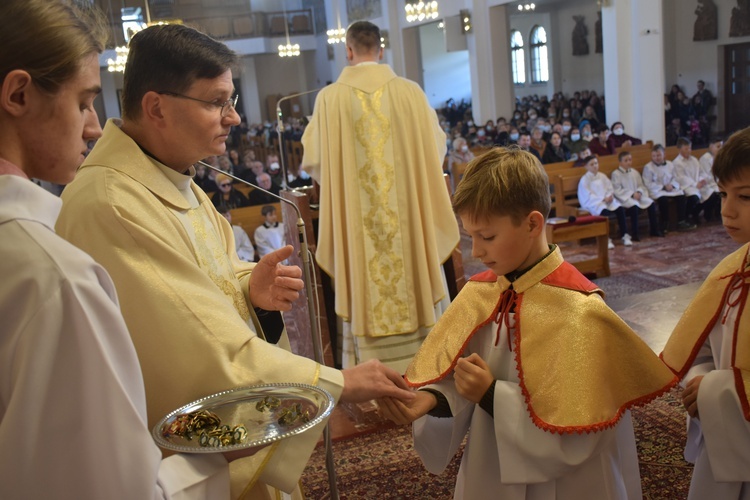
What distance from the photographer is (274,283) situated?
199 centimetres

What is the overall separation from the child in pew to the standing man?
2646mm

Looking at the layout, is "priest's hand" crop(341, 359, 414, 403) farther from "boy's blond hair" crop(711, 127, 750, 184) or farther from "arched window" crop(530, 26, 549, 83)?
"arched window" crop(530, 26, 549, 83)

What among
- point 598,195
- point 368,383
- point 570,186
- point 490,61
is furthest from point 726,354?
point 490,61

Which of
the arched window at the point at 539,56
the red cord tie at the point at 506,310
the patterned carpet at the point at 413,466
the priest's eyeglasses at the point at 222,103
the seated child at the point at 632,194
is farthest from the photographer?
the arched window at the point at 539,56

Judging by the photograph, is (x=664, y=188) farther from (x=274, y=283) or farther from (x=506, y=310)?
(x=274, y=283)

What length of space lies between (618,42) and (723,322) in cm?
1057

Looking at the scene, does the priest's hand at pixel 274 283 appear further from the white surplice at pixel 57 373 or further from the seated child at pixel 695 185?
the seated child at pixel 695 185

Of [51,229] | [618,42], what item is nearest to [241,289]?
[51,229]

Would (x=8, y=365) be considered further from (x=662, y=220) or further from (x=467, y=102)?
(x=467, y=102)

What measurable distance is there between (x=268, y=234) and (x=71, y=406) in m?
7.57

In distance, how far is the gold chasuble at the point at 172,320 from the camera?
5.00 feet

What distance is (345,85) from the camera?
4.71 meters

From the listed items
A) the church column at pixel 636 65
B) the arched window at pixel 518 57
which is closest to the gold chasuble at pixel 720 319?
the church column at pixel 636 65

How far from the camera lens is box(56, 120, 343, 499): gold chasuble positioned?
1.52m
